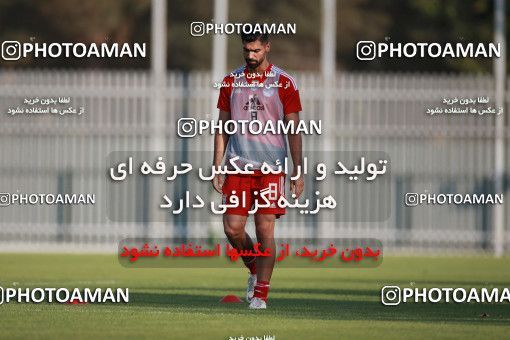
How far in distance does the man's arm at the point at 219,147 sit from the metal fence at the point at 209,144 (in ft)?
38.4

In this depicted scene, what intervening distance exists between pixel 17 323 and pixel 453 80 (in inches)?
572

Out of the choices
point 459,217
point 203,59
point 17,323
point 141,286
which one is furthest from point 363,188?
point 203,59

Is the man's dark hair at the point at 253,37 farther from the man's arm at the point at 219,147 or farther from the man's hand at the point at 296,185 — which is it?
the man's hand at the point at 296,185

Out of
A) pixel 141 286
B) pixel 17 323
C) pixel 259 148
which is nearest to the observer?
pixel 17 323

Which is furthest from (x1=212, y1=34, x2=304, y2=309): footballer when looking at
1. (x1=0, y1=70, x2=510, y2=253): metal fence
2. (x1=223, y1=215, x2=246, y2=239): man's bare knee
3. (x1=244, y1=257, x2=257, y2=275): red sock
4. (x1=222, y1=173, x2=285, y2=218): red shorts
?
(x1=0, y1=70, x2=510, y2=253): metal fence

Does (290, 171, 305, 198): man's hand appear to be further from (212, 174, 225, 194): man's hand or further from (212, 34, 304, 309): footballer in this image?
(212, 174, 225, 194): man's hand

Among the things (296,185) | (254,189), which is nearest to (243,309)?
(254,189)

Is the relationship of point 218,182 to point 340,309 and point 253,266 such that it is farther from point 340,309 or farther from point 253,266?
point 340,309

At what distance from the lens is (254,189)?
12773 mm

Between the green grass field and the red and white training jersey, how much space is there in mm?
1217

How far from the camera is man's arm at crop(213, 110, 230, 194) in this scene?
503 inches

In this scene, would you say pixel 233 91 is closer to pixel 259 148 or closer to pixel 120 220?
pixel 259 148

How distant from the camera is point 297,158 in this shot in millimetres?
12648

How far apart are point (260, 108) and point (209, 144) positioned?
1266 centimetres
